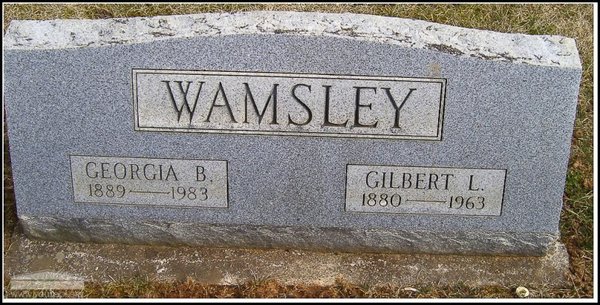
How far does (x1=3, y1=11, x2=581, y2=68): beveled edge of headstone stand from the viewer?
3.31 meters

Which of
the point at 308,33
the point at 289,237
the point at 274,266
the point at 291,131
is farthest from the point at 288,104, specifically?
the point at 274,266

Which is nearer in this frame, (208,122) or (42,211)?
(208,122)

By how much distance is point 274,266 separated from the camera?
3680 mm

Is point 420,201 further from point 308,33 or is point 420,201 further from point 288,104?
point 308,33

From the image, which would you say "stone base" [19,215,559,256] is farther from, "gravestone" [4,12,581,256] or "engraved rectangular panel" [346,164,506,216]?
"engraved rectangular panel" [346,164,506,216]

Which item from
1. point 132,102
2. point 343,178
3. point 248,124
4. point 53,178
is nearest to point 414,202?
point 343,178

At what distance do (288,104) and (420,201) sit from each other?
2.53 ft

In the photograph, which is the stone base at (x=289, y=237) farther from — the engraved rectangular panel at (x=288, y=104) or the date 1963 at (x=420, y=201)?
the engraved rectangular panel at (x=288, y=104)

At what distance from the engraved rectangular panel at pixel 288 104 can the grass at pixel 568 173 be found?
0.71 m

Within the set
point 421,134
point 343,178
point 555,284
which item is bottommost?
point 555,284

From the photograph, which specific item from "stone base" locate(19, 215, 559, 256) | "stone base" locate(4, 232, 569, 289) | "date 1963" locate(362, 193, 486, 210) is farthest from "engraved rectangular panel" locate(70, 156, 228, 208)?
"date 1963" locate(362, 193, 486, 210)

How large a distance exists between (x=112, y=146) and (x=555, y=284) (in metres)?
2.12

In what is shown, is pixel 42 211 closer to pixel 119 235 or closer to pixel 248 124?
pixel 119 235

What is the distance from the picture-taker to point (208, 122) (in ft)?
11.4
